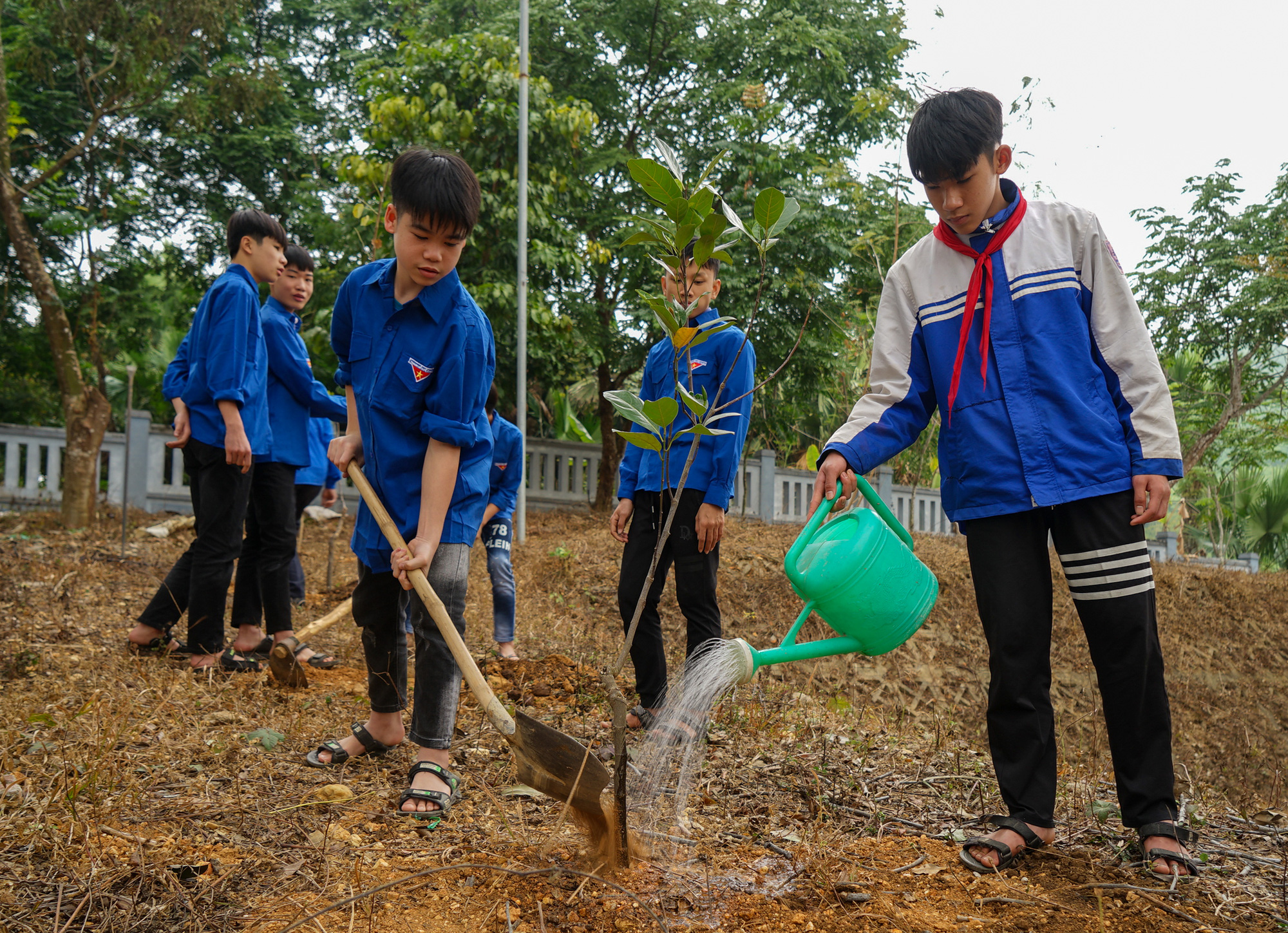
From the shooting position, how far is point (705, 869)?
79.5 inches

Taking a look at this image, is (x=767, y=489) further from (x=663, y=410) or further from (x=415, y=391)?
(x=663, y=410)

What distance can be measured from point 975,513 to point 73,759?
2383 mm

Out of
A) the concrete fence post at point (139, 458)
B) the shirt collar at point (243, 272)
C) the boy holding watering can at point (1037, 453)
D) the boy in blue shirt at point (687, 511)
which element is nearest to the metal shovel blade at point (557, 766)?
the boy holding watering can at point (1037, 453)

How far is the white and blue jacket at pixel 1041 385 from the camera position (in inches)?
82.2

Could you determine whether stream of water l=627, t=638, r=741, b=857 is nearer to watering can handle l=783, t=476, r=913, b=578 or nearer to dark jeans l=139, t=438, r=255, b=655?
watering can handle l=783, t=476, r=913, b=578

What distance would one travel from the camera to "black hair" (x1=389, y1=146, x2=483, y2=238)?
85.7 inches

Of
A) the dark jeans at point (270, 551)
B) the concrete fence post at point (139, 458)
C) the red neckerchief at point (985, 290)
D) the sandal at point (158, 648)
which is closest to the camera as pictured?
the red neckerchief at point (985, 290)

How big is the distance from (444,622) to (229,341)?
79.4 inches

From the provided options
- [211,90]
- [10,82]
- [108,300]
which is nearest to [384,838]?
[211,90]

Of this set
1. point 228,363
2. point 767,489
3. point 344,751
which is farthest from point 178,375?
point 767,489

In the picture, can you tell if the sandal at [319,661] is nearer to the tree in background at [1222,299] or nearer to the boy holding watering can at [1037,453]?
the boy holding watering can at [1037,453]

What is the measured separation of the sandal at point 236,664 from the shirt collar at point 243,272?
149cm

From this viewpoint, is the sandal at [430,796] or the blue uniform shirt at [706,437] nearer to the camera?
the sandal at [430,796]

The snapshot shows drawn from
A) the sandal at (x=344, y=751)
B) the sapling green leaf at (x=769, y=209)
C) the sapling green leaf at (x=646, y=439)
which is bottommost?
the sandal at (x=344, y=751)
